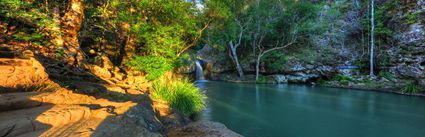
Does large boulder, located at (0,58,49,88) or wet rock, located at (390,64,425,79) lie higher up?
wet rock, located at (390,64,425,79)

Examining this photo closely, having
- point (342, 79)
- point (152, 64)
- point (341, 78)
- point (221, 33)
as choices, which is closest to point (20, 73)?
point (152, 64)

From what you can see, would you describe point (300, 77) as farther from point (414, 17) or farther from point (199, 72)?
point (199, 72)

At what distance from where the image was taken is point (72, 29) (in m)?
6.92

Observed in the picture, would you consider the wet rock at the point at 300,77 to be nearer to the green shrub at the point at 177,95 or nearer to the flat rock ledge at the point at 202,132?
the green shrub at the point at 177,95

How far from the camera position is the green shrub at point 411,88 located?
12.3m

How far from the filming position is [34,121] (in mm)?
2395

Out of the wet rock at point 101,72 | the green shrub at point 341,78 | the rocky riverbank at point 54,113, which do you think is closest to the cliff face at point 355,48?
the green shrub at point 341,78

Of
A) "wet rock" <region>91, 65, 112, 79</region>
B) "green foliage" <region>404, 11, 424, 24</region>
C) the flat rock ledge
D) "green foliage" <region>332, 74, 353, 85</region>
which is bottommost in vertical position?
the flat rock ledge

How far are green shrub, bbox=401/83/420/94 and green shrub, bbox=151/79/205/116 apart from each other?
1430 cm

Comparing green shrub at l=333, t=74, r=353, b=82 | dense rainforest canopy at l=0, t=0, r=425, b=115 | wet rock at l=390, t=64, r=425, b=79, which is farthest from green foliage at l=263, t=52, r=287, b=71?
wet rock at l=390, t=64, r=425, b=79

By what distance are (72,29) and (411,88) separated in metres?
19.0

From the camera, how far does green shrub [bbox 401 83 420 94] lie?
12336 mm

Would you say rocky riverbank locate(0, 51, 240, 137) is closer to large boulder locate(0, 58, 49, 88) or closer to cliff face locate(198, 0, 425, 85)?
large boulder locate(0, 58, 49, 88)

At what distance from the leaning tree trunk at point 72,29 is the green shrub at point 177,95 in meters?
2.67
